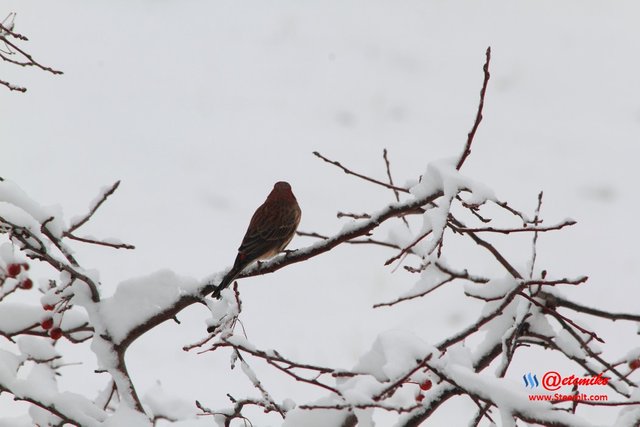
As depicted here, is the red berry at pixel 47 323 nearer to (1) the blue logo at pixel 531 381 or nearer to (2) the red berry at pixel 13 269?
(2) the red berry at pixel 13 269

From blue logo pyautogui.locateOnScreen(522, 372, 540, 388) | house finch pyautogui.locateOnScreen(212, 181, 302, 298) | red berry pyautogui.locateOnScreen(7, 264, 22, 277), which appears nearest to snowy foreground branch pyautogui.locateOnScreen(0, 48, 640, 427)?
red berry pyautogui.locateOnScreen(7, 264, 22, 277)

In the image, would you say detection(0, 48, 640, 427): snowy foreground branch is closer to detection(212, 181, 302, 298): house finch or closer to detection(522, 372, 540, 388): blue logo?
detection(522, 372, 540, 388): blue logo

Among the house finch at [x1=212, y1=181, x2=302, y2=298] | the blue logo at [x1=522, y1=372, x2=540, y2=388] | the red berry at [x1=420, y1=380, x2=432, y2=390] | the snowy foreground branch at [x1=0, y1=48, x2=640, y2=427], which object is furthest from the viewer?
the house finch at [x1=212, y1=181, x2=302, y2=298]

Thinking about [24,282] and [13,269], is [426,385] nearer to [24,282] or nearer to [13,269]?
[13,269]

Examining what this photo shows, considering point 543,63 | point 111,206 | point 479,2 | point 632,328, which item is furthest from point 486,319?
point 479,2

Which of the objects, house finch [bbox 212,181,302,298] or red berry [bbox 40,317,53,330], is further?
house finch [bbox 212,181,302,298]

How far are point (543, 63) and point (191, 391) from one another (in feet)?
26.1

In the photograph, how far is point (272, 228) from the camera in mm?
5309

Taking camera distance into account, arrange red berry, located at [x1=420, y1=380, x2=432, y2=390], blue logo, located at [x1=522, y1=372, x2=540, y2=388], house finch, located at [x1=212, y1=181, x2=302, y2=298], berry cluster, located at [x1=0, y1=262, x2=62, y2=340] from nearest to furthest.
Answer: red berry, located at [x1=420, y1=380, x2=432, y2=390]
berry cluster, located at [x1=0, y1=262, x2=62, y2=340]
blue logo, located at [x1=522, y1=372, x2=540, y2=388]
house finch, located at [x1=212, y1=181, x2=302, y2=298]

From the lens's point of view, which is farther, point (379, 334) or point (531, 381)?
point (531, 381)

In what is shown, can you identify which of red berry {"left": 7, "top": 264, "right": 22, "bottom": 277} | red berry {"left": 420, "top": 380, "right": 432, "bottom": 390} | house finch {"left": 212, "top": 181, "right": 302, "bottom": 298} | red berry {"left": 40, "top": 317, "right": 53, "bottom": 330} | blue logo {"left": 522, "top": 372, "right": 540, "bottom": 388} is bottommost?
red berry {"left": 420, "top": 380, "right": 432, "bottom": 390}

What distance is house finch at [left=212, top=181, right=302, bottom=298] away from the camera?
4.94 metres

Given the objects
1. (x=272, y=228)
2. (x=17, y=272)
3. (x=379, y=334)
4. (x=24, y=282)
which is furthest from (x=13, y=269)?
(x=272, y=228)

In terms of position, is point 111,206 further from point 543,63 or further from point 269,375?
point 543,63
